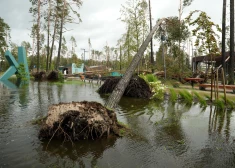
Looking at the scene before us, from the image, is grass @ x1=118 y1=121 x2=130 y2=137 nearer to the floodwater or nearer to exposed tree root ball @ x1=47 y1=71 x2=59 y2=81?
the floodwater

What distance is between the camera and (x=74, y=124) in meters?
4.57

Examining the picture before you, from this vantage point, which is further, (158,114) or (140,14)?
(140,14)

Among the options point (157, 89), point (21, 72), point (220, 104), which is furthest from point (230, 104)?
point (21, 72)

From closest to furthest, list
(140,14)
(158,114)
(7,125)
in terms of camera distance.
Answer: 1. (7,125)
2. (158,114)
3. (140,14)

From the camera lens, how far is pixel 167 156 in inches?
150

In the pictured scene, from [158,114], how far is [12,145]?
4412 millimetres

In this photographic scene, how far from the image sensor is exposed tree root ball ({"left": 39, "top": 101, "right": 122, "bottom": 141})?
4.55 metres

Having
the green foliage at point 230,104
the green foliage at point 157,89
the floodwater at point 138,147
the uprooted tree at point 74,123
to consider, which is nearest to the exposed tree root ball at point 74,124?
the uprooted tree at point 74,123

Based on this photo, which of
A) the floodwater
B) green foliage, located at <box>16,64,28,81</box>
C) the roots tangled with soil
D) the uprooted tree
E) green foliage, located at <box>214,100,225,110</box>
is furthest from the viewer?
green foliage, located at <box>16,64,28,81</box>

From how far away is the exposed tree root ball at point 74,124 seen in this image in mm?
4555

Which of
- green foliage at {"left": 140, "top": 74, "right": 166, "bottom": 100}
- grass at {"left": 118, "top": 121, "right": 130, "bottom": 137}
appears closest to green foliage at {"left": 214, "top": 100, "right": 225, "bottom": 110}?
green foliage at {"left": 140, "top": 74, "right": 166, "bottom": 100}

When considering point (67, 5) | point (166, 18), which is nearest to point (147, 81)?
point (166, 18)

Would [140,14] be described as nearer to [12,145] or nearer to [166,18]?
[166,18]

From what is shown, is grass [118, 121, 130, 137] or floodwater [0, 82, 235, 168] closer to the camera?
floodwater [0, 82, 235, 168]
